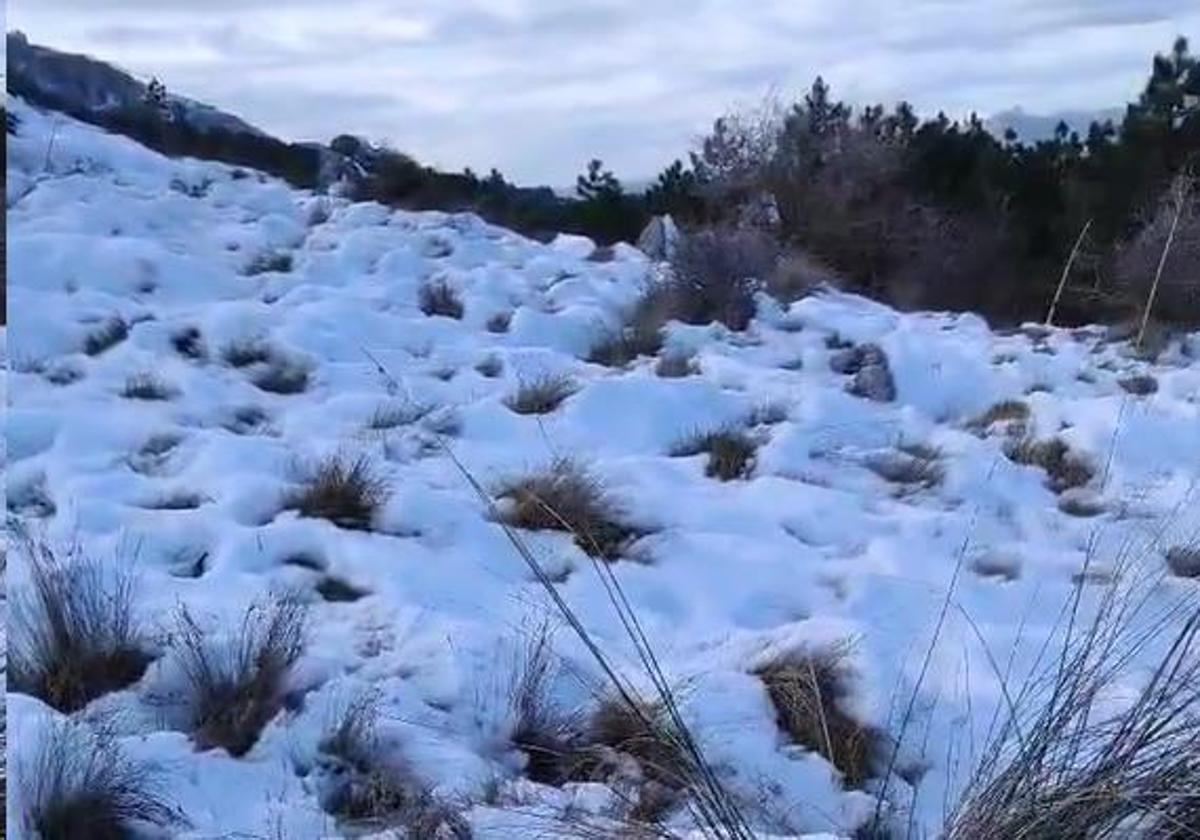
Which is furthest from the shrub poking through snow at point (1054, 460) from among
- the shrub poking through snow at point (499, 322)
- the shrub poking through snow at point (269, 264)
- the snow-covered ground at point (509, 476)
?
the shrub poking through snow at point (269, 264)

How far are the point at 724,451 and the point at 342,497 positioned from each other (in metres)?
1.26

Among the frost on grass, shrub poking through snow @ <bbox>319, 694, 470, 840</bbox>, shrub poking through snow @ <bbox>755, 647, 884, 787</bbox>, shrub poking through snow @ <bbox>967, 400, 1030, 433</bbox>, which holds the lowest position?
shrub poking through snow @ <bbox>319, 694, 470, 840</bbox>

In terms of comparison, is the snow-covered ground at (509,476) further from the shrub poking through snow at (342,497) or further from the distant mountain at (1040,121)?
the distant mountain at (1040,121)

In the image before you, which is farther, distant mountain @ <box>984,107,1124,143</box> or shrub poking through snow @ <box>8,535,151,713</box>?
distant mountain @ <box>984,107,1124,143</box>

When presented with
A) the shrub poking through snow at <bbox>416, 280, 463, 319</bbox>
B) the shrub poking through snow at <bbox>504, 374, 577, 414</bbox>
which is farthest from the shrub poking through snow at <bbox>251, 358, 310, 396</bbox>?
the shrub poking through snow at <bbox>416, 280, 463, 319</bbox>

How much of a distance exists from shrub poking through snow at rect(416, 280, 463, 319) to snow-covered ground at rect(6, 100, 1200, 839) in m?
0.07

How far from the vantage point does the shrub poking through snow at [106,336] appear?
629cm

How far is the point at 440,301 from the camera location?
25.1 feet

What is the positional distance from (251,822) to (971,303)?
7511mm

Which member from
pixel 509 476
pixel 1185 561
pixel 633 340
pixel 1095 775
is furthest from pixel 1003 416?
pixel 1095 775

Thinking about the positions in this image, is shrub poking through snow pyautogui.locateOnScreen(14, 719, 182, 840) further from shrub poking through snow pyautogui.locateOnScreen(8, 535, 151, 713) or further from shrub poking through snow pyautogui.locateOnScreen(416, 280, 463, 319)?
shrub poking through snow pyautogui.locateOnScreen(416, 280, 463, 319)

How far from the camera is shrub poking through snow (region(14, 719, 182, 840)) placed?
115 inches

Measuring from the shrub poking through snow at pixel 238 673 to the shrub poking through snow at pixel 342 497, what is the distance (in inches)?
32.3

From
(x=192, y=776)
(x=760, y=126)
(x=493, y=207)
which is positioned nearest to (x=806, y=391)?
(x=192, y=776)
